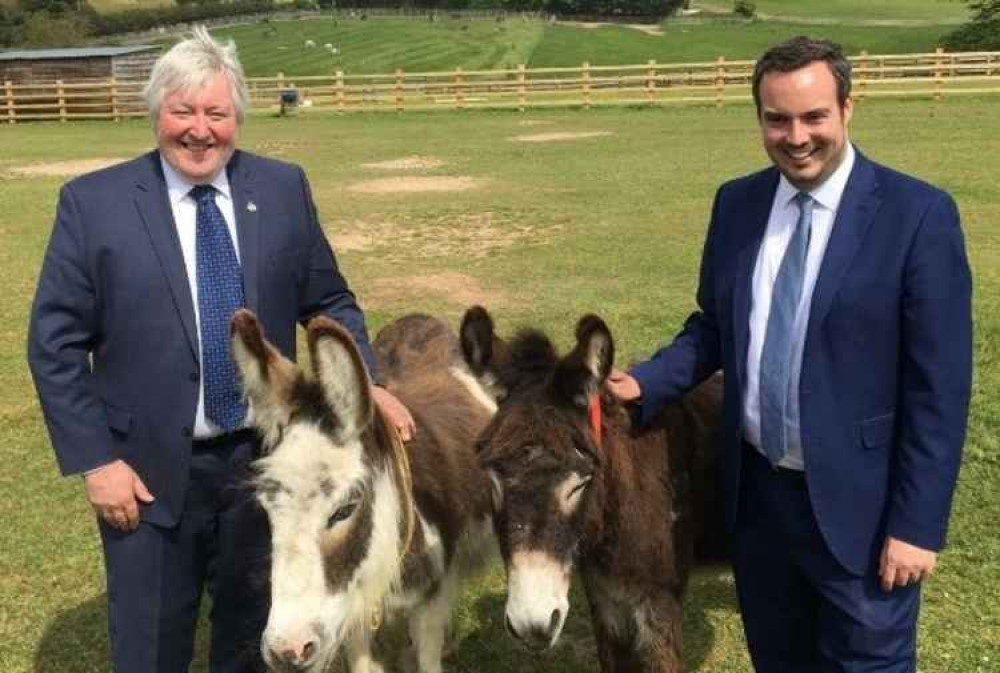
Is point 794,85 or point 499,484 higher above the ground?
point 794,85

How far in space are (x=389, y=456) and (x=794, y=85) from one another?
170 centimetres

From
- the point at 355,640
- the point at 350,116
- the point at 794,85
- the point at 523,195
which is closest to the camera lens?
the point at 794,85

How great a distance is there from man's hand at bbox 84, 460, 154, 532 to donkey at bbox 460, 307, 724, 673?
3.67ft

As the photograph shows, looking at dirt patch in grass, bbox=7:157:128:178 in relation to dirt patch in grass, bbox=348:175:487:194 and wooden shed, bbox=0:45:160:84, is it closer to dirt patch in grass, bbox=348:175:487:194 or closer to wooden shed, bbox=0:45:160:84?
dirt patch in grass, bbox=348:175:487:194

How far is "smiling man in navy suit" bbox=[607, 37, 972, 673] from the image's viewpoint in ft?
8.27

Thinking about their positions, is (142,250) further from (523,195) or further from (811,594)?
(523,195)

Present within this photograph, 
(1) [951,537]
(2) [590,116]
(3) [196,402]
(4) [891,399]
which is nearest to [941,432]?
(4) [891,399]

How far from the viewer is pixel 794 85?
2521 millimetres

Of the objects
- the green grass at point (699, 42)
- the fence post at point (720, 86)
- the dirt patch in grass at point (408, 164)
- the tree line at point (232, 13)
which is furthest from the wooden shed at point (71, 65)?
the green grass at point (699, 42)

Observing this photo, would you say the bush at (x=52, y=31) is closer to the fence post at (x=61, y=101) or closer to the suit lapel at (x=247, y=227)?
the fence post at (x=61, y=101)

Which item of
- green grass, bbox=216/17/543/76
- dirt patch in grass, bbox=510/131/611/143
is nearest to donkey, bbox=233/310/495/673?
dirt patch in grass, bbox=510/131/611/143

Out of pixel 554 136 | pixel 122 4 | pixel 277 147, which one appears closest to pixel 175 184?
pixel 277 147

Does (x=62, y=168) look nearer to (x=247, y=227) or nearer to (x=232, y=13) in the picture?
(x=247, y=227)

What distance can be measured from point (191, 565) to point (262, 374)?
0.88 meters
